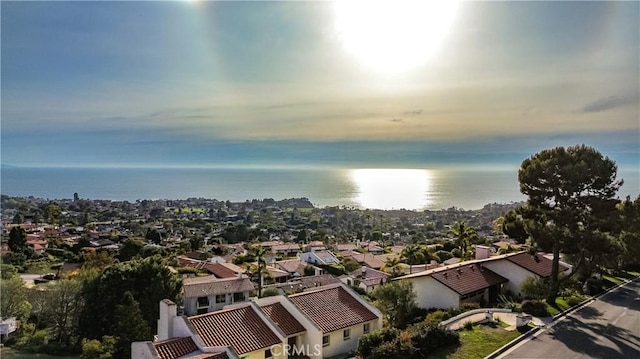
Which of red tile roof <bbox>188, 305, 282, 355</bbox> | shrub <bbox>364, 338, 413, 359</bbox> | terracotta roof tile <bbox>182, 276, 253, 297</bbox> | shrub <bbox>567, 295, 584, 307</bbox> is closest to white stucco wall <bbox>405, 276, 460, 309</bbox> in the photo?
shrub <bbox>567, 295, 584, 307</bbox>

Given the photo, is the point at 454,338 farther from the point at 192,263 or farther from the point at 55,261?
the point at 55,261

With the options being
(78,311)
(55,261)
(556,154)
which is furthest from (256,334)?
(55,261)

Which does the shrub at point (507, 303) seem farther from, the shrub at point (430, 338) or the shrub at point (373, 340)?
the shrub at point (373, 340)

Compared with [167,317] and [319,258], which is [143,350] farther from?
[319,258]

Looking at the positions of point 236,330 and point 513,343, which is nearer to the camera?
point 513,343

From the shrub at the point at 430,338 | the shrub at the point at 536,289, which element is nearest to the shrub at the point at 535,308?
the shrub at the point at 536,289

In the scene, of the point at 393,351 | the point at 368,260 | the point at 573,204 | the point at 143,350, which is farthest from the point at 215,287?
the point at 368,260

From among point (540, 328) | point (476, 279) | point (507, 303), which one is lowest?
point (507, 303)
